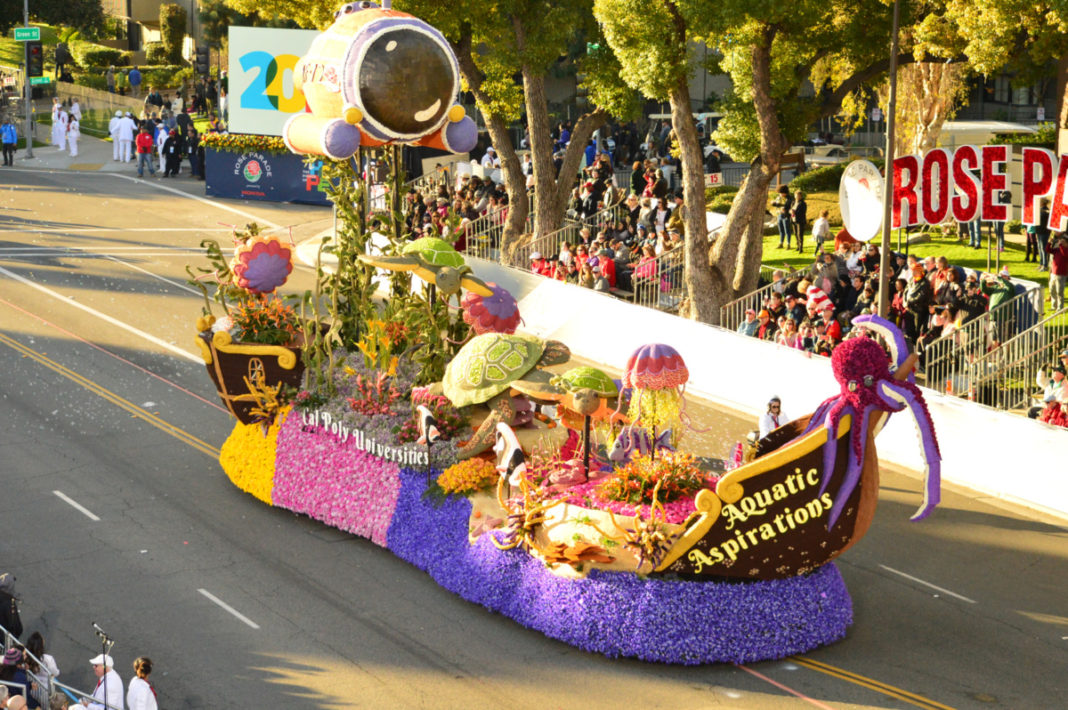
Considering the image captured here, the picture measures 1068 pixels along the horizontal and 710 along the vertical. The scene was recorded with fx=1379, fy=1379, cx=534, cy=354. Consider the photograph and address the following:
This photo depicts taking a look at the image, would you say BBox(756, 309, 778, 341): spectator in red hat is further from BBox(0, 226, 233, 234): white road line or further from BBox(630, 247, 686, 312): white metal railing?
BBox(0, 226, 233, 234): white road line

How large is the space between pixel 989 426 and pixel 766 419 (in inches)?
136

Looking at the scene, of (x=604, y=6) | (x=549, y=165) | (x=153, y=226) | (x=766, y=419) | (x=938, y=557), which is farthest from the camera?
(x=153, y=226)

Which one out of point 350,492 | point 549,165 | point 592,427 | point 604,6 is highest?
point 604,6

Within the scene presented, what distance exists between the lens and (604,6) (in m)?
27.0

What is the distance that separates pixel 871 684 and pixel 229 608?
7.61 metres

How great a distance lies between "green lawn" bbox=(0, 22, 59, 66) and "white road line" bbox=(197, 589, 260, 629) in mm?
54257

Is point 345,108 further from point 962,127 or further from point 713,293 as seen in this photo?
point 962,127

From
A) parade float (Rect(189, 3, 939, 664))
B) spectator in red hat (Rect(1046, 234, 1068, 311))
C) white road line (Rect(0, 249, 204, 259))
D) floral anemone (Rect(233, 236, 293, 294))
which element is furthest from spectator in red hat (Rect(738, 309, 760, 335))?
white road line (Rect(0, 249, 204, 259))

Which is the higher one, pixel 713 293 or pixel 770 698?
pixel 713 293

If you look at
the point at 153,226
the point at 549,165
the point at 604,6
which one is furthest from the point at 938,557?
the point at 153,226

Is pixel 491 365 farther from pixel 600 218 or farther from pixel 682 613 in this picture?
pixel 600 218

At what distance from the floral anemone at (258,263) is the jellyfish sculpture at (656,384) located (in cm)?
662

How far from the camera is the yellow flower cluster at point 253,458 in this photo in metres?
19.9

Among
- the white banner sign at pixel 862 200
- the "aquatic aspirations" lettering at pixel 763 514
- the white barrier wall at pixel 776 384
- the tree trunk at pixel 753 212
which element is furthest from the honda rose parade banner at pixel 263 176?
the "aquatic aspirations" lettering at pixel 763 514
